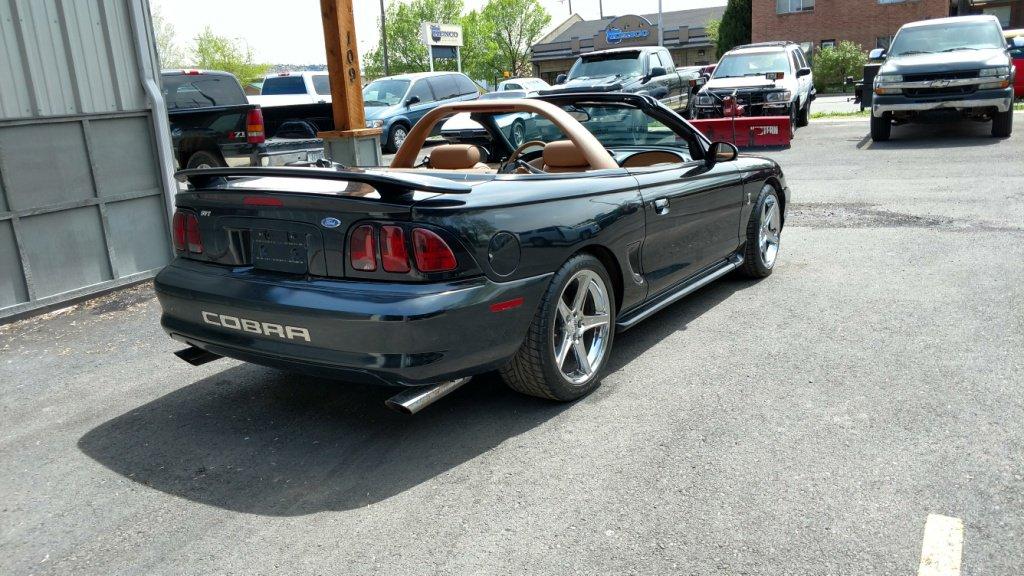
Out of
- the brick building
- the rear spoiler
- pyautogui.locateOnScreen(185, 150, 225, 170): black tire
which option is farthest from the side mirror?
the brick building

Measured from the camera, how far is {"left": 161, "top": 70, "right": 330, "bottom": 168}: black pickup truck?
10.7 meters

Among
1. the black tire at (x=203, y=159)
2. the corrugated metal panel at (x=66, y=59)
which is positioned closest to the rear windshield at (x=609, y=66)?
the black tire at (x=203, y=159)

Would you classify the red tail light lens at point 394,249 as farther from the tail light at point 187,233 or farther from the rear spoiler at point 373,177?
the tail light at point 187,233

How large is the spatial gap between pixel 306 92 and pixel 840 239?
13426mm

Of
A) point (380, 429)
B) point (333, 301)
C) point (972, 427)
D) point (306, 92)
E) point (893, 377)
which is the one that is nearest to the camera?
point (333, 301)

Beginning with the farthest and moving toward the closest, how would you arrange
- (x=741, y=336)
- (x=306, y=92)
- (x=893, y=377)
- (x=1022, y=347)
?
(x=306, y=92) → (x=741, y=336) → (x=1022, y=347) → (x=893, y=377)

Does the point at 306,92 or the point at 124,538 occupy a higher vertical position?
the point at 306,92

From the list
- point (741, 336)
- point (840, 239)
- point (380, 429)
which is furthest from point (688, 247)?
point (840, 239)

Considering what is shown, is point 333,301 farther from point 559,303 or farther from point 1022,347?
point 1022,347

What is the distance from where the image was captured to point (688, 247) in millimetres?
4887

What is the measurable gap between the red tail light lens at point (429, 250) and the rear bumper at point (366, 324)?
0.09 metres

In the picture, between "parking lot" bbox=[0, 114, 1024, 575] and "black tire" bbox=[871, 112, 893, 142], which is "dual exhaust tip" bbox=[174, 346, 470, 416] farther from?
"black tire" bbox=[871, 112, 893, 142]

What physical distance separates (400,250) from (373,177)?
0.30 meters

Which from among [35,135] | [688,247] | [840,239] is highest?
[35,135]
